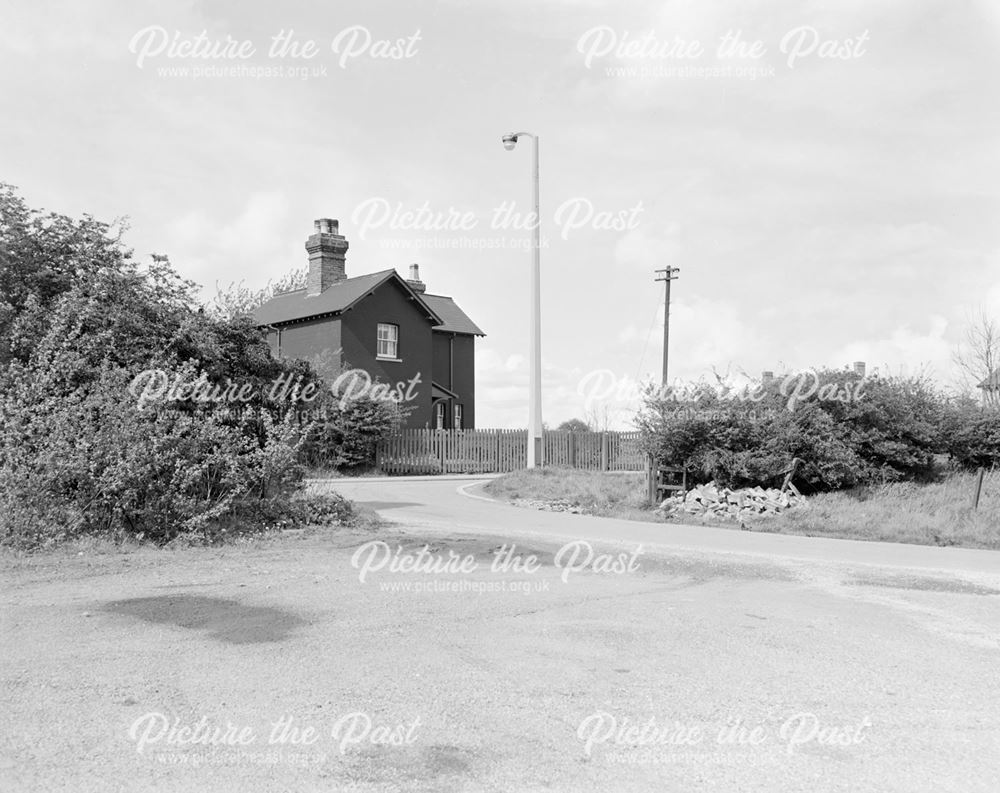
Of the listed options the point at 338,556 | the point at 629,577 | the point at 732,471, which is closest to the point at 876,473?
the point at 732,471

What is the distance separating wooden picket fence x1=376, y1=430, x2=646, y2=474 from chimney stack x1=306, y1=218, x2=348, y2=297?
395 inches

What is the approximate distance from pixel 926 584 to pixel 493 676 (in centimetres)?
656

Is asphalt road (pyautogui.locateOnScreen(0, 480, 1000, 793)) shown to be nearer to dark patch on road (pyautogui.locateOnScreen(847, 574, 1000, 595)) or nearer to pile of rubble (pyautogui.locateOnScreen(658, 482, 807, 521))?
dark patch on road (pyautogui.locateOnScreen(847, 574, 1000, 595))

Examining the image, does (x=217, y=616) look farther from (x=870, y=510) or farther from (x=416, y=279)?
(x=416, y=279)

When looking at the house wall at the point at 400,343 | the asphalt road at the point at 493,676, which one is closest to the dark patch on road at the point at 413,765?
the asphalt road at the point at 493,676

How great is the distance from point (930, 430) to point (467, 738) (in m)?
19.9

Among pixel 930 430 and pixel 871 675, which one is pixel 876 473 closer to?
pixel 930 430

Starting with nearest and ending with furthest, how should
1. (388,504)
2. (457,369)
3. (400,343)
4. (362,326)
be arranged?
(388,504) → (362,326) → (400,343) → (457,369)

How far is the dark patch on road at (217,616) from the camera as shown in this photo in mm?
7508

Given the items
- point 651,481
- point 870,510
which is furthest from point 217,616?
point 870,510

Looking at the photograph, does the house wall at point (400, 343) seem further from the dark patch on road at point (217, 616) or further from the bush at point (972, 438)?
the dark patch on road at point (217, 616)

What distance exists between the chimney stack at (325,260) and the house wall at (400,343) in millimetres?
2922

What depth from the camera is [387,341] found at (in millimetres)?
42156

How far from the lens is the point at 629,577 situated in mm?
10766
